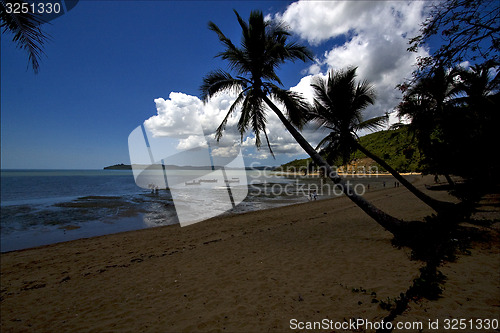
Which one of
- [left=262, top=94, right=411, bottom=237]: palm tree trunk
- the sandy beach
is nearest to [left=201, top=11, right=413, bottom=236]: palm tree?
[left=262, top=94, right=411, bottom=237]: palm tree trunk

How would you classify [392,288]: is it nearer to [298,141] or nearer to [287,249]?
[287,249]

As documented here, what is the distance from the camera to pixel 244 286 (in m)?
4.47

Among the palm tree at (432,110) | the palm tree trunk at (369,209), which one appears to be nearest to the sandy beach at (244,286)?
the palm tree trunk at (369,209)

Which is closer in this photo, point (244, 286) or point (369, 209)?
point (244, 286)

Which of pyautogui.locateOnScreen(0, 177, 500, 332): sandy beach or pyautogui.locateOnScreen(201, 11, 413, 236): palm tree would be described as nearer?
pyautogui.locateOnScreen(0, 177, 500, 332): sandy beach

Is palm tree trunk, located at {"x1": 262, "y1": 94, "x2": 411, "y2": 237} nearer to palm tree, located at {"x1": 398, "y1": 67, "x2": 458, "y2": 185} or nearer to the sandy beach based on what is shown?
the sandy beach

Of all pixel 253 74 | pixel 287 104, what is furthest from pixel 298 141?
pixel 253 74

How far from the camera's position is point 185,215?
16844mm

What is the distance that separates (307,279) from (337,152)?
557 centimetres

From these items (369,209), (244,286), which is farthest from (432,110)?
(244,286)

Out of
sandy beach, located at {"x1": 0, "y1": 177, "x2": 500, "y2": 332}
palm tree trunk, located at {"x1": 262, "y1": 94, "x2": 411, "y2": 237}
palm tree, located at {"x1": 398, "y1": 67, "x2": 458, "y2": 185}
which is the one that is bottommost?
sandy beach, located at {"x1": 0, "y1": 177, "x2": 500, "y2": 332}

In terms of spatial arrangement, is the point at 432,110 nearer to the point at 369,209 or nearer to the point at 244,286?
the point at 369,209

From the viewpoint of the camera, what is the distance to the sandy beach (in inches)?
128

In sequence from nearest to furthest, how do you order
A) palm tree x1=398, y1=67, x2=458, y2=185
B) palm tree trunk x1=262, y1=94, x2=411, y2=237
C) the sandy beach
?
1. the sandy beach
2. palm tree x1=398, y1=67, x2=458, y2=185
3. palm tree trunk x1=262, y1=94, x2=411, y2=237
